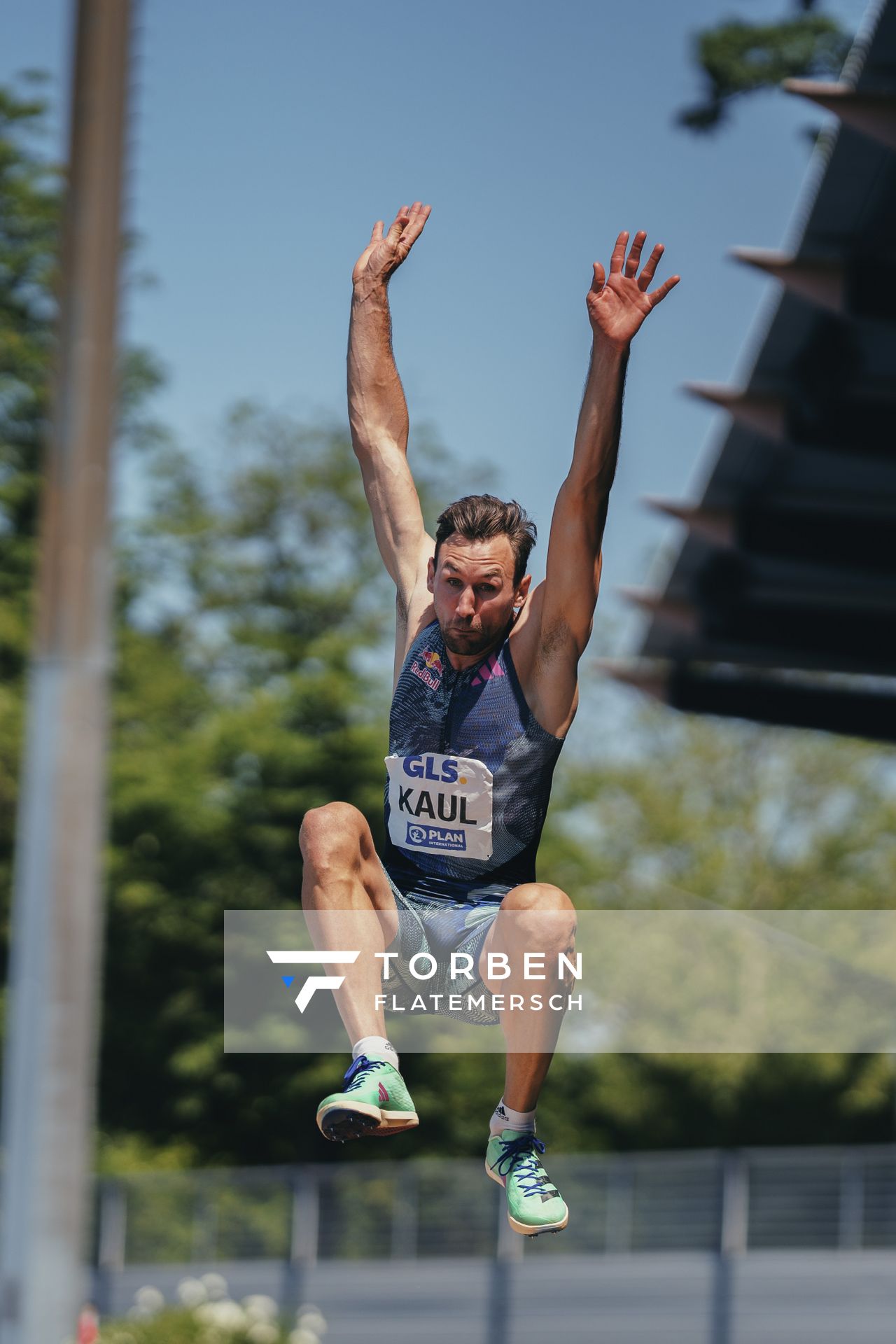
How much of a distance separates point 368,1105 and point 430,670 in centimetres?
80

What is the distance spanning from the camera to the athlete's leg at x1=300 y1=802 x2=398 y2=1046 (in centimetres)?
326

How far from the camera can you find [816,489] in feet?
30.8

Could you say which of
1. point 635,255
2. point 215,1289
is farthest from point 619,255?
point 215,1289

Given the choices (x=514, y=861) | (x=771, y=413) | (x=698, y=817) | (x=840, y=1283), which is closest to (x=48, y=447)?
(x=514, y=861)

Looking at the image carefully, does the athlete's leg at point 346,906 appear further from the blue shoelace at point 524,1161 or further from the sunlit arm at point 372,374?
the sunlit arm at point 372,374

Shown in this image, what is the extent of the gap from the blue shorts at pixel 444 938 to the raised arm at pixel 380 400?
687 mm

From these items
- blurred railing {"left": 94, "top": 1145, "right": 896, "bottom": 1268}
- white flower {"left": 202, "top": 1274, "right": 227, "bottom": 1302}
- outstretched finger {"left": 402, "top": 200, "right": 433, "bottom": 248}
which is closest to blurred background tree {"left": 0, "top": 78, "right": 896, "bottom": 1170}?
blurred railing {"left": 94, "top": 1145, "right": 896, "bottom": 1268}

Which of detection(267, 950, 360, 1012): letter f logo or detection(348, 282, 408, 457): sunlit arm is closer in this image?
detection(267, 950, 360, 1012): letter f logo

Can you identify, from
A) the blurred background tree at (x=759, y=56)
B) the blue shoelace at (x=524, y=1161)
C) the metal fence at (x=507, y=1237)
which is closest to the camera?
the blue shoelace at (x=524, y=1161)

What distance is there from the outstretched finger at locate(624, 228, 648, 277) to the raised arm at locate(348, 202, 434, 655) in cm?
54

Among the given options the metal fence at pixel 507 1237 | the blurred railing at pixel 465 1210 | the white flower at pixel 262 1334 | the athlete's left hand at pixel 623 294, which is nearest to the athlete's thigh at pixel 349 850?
the athlete's left hand at pixel 623 294

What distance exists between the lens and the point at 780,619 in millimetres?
10883

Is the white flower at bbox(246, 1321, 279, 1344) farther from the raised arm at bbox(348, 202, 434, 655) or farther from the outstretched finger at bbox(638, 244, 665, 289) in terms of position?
the outstretched finger at bbox(638, 244, 665, 289)

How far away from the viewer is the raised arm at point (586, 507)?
322 centimetres
